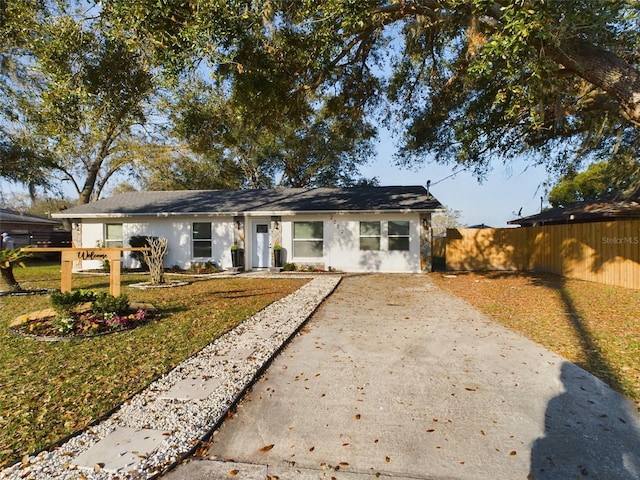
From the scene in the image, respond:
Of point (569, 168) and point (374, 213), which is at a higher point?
point (569, 168)

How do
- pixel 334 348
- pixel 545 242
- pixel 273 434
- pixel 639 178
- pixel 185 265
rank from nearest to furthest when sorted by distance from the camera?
pixel 273 434, pixel 334 348, pixel 639 178, pixel 545 242, pixel 185 265

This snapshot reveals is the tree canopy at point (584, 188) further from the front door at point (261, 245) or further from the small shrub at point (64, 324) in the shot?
the small shrub at point (64, 324)

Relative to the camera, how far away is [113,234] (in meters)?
15.5

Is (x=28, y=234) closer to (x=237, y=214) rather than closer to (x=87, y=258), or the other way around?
(x=237, y=214)

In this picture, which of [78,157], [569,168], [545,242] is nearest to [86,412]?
[569,168]

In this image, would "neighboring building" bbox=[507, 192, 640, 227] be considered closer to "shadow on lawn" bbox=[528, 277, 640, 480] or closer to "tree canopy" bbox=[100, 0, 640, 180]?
"tree canopy" bbox=[100, 0, 640, 180]

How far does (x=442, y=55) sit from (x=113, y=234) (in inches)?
587

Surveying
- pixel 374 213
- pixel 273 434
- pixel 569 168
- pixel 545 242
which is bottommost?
pixel 273 434

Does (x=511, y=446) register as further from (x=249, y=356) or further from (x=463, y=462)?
(x=249, y=356)

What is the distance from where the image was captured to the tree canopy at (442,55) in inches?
210

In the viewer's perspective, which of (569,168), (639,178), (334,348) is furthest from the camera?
(569,168)

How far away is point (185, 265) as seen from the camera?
1491 centimetres

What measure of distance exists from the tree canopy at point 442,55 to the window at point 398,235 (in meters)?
3.85

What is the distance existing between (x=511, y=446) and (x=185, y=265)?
47.0 ft
